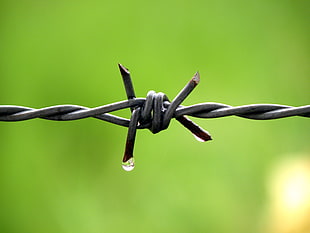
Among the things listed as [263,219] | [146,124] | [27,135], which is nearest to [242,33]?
[263,219]

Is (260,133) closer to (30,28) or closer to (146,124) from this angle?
(30,28)

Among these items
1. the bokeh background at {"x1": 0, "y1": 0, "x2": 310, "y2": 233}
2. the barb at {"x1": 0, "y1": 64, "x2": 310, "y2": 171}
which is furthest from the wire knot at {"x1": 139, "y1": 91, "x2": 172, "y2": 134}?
the bokeh background at {"x1": 0, "y1": 0, "x2": 310, "y2": 233}

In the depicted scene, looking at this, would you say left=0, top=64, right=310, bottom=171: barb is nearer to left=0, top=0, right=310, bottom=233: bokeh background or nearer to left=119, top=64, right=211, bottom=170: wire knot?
left=119, top=64, right=211, bottom=170: wire knot

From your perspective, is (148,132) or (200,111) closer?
(200,111)

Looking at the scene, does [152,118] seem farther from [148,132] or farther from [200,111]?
[148,132]

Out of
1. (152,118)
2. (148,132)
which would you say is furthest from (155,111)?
(148,132)

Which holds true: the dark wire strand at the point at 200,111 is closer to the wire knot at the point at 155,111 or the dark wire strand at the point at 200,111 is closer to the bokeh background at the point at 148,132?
the wire knot at the point at 155,111

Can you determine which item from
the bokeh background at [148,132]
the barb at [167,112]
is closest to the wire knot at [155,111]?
the barb at [167,112]

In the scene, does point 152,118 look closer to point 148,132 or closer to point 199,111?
point 199,111

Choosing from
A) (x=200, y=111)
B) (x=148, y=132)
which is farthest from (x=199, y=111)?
(x=148, y=132)
